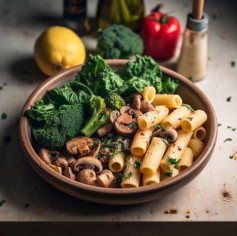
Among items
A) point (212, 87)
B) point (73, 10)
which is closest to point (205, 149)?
point (212, 87)

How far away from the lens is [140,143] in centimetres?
175

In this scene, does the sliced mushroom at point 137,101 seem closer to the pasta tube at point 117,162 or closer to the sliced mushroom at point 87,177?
the pasta tube at point 117,162

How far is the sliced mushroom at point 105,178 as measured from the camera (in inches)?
65.0

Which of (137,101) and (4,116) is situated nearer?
(137,101)

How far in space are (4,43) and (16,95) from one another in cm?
47

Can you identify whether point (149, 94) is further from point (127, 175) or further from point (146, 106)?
point (127, 175)

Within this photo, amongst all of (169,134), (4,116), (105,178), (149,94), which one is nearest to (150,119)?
(169,134)

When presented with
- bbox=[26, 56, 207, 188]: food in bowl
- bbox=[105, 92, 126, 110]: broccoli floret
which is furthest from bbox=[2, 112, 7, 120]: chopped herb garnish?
bbox=[105, 92, 126, 110]: broccoli floret

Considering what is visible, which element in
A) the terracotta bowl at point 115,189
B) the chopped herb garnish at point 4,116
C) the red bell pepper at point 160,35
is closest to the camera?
the terracotta bowl at point 115,189

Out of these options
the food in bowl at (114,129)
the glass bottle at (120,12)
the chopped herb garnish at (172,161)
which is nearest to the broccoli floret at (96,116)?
the food in bowl at (114,129)

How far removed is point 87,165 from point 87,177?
69 mm

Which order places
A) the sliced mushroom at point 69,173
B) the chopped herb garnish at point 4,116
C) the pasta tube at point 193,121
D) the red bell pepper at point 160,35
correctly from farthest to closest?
the red bell pepper at point 160,35 → the chopped herb garnish at point 4,116 → the pasta tube at point 193,121 → the sliced mushroom at point 69,173

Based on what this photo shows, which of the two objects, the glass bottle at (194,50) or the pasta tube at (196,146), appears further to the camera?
the glass bottle at (194,50)

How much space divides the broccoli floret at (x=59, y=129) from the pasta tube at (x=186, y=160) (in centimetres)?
44
